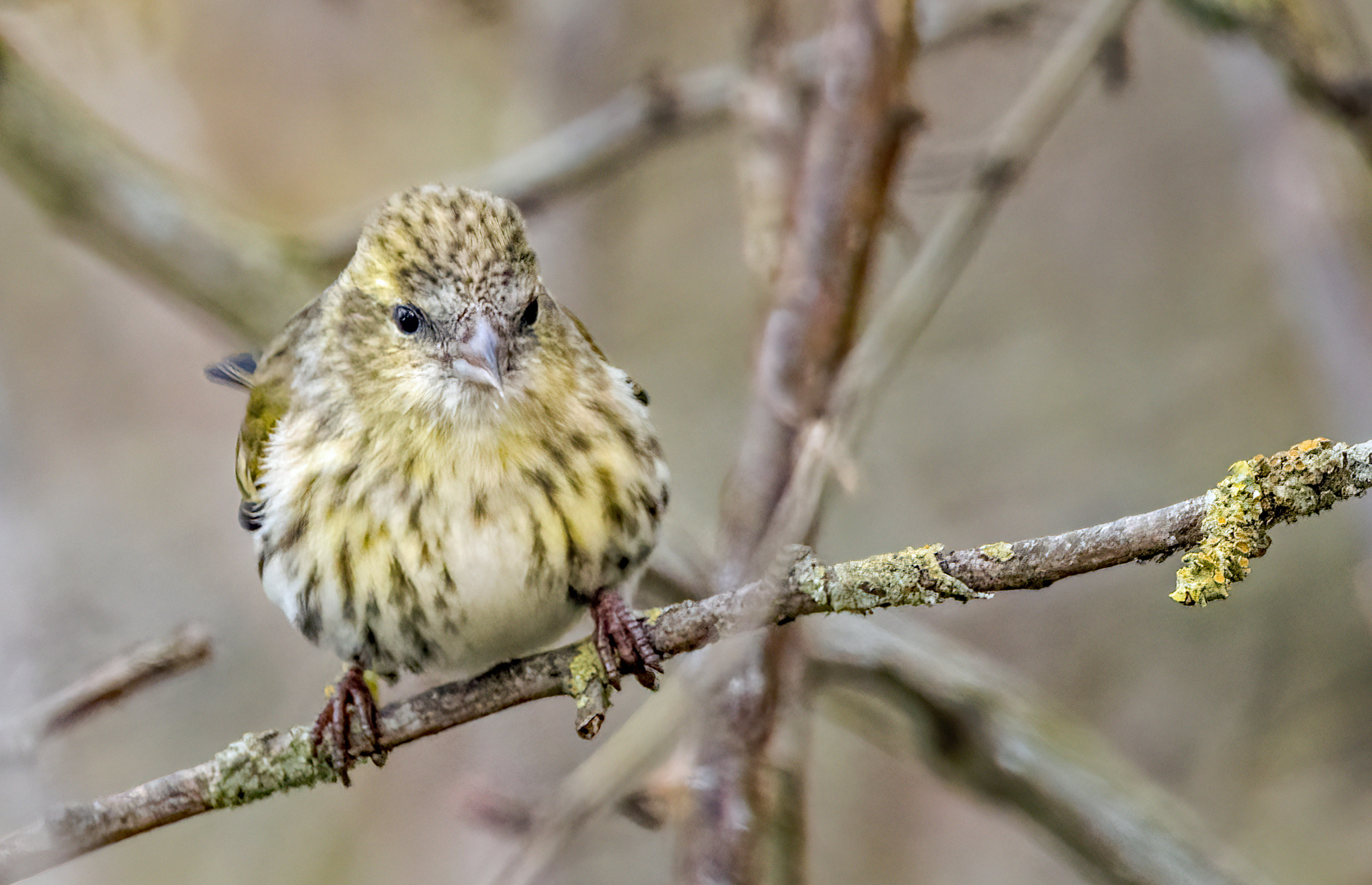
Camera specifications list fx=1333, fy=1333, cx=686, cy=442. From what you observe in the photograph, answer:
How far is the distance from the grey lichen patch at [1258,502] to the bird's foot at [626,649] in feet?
3.29

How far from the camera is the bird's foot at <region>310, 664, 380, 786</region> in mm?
2805

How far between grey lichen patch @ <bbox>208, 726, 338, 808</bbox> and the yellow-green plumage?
11.6 inches

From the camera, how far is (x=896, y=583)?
1940 millimetres

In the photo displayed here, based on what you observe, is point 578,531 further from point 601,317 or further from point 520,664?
point 601,317

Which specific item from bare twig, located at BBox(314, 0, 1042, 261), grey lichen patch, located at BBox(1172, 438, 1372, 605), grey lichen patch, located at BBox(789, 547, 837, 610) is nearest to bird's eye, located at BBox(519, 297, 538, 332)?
grey lichen patch, located at BBox(789, 547, 837, 610)

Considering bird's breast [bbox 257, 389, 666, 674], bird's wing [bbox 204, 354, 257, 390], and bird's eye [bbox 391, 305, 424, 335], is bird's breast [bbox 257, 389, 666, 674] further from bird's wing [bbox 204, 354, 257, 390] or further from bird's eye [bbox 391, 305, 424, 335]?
bird's wing [bbox 204, 354, 257, 390]

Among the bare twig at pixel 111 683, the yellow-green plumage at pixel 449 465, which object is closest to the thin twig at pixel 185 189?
the yellow-green plumage at pixel 449 465

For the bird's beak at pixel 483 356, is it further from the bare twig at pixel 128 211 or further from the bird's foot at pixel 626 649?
the bare twig at pixel 128 211

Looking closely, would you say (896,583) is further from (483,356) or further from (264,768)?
(264,768)

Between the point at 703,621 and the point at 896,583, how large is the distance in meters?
0.39

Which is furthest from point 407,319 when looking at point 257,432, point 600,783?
point 600,783

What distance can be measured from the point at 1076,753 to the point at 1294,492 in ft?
6.92

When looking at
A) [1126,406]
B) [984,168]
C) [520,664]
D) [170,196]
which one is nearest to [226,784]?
[520,664]

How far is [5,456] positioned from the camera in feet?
10.9
